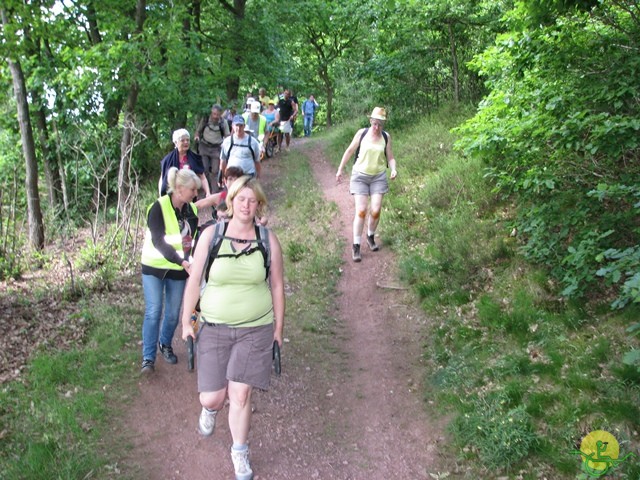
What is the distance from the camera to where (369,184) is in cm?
803

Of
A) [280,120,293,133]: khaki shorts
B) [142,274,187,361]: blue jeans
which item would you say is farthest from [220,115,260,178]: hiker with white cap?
[280,120,293,133]: khaki shorts

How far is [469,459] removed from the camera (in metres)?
4.12

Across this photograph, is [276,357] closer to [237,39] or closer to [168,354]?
[168,354]

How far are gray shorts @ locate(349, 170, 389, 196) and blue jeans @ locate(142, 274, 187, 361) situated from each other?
354 cm

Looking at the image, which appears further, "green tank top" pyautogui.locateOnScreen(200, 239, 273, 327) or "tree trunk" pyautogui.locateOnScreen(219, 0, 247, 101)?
"tree trunk" pyautogui.locateOnScreen(219, 0, 247, 101)

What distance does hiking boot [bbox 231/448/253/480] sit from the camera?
12.6 feet

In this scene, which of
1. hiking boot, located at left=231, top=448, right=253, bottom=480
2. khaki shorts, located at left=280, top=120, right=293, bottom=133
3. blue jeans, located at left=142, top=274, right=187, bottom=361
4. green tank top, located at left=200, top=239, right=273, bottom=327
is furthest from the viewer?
khaki shorts, located at left=280, top=120, right=293, bottom=133

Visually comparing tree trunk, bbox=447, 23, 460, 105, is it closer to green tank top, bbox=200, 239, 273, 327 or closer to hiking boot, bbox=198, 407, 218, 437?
green tank top, bbox=200, 239, 273, 327

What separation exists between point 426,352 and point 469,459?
1827mm

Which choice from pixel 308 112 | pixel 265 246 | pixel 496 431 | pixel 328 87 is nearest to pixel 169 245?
pixel 265 246

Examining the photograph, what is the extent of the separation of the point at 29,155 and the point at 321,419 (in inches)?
300

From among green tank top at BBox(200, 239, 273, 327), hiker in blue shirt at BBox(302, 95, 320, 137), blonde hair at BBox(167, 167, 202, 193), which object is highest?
hiker in blue shirt at BBox(302, 95, 320, 137)

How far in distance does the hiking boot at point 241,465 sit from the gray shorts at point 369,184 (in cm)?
476

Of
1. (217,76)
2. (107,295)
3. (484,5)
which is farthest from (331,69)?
(107,295)
